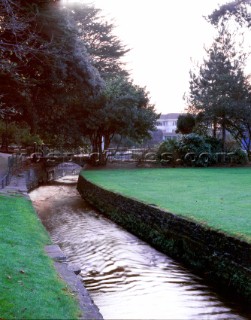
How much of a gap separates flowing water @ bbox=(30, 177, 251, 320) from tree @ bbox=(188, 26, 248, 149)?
19258 millimetres

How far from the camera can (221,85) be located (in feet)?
104

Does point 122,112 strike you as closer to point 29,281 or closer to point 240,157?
point 240,157

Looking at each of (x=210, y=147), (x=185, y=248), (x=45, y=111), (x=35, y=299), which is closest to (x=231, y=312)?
(x=185, y=248)

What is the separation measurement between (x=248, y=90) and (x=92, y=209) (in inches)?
751

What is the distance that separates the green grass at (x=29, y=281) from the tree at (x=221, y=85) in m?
23.8

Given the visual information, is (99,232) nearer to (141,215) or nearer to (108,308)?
(141,215)

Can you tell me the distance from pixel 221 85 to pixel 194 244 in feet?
79.2

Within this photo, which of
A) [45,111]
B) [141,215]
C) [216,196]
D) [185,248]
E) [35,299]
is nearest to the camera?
[35,299]

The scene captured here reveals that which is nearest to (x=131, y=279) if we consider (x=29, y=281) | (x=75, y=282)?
(x=75, y=282)

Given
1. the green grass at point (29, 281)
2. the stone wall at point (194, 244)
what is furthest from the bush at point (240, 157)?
the green grass at point (29, 281)

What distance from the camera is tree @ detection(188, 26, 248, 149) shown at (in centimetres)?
3119

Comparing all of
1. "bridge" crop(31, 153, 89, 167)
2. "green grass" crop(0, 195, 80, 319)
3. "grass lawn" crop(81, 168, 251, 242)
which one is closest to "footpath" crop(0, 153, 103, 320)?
"green grass" crop(0, 195, 80, 319)

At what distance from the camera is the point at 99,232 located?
43.1 feet

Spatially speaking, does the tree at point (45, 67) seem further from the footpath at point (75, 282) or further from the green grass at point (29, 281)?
the footpath at point (75, 282)
